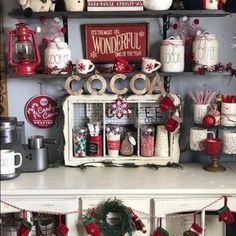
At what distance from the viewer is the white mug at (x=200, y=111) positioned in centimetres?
210

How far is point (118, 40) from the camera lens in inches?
84.2

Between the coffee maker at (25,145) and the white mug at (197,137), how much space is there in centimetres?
66

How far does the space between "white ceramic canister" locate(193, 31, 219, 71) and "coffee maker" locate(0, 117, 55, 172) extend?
2.57ft

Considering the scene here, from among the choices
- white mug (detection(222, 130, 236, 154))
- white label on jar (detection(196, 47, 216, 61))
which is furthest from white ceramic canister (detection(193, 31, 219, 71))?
white mug (detection(222, 130, 236, 154))

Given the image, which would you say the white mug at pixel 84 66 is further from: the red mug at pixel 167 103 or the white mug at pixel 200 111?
the white mug at pixel 200 111

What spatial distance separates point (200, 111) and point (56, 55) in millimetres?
724

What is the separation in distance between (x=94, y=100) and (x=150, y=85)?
275mm

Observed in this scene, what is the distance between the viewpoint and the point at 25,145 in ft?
6.85

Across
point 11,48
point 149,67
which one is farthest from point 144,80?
point 11,48

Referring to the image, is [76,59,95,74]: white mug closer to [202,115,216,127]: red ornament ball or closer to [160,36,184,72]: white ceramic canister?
[160,36,184,72]: white ceramic canister

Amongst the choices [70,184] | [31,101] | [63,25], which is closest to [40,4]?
[63,25]

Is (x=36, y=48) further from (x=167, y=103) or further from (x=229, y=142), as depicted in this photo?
(x=229, y=142)

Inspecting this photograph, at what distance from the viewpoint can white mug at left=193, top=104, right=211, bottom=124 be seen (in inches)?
82.5

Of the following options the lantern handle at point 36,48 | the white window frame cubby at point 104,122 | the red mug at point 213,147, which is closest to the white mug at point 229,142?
the red mug at point 213,147
